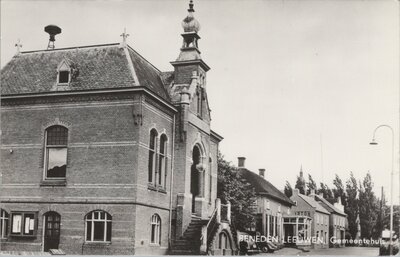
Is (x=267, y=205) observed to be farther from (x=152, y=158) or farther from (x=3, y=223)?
(x=3, y=223)

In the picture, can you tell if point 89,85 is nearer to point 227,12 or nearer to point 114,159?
point 114,159

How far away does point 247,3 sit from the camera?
20219 mm

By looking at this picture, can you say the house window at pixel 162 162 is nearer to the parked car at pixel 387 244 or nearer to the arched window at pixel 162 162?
the arched window at pixel 162 162

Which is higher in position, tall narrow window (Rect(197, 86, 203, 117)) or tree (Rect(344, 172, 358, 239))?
tall narrow window (Rect(197, 86, 203, 117))

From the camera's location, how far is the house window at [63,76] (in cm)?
2524

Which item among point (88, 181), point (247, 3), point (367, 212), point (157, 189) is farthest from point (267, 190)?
point (247, 3)

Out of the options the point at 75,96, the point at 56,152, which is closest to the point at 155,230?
the point at 56,152

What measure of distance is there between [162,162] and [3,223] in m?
7.82

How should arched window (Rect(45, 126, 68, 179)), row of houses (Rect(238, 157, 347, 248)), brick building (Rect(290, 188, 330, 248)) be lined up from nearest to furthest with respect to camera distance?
1. arched window (Rect(45, 126, 68, 179))
2. row of houses (Rect(238, 157, 347, 248))
3. brick building (Rect(290, 188, 330, 248))

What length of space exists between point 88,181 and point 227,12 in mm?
9489

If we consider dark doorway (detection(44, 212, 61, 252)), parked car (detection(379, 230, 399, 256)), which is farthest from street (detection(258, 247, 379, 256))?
dark doorway (detection(44, 212, 61, 252))

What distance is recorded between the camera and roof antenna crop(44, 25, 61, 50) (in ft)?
80.1

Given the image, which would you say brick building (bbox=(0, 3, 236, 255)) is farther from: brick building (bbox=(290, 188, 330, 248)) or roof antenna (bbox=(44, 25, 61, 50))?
brick building (bbox=(290, 188, 330, 248))

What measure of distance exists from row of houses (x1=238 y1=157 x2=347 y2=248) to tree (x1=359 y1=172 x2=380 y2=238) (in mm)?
9346
